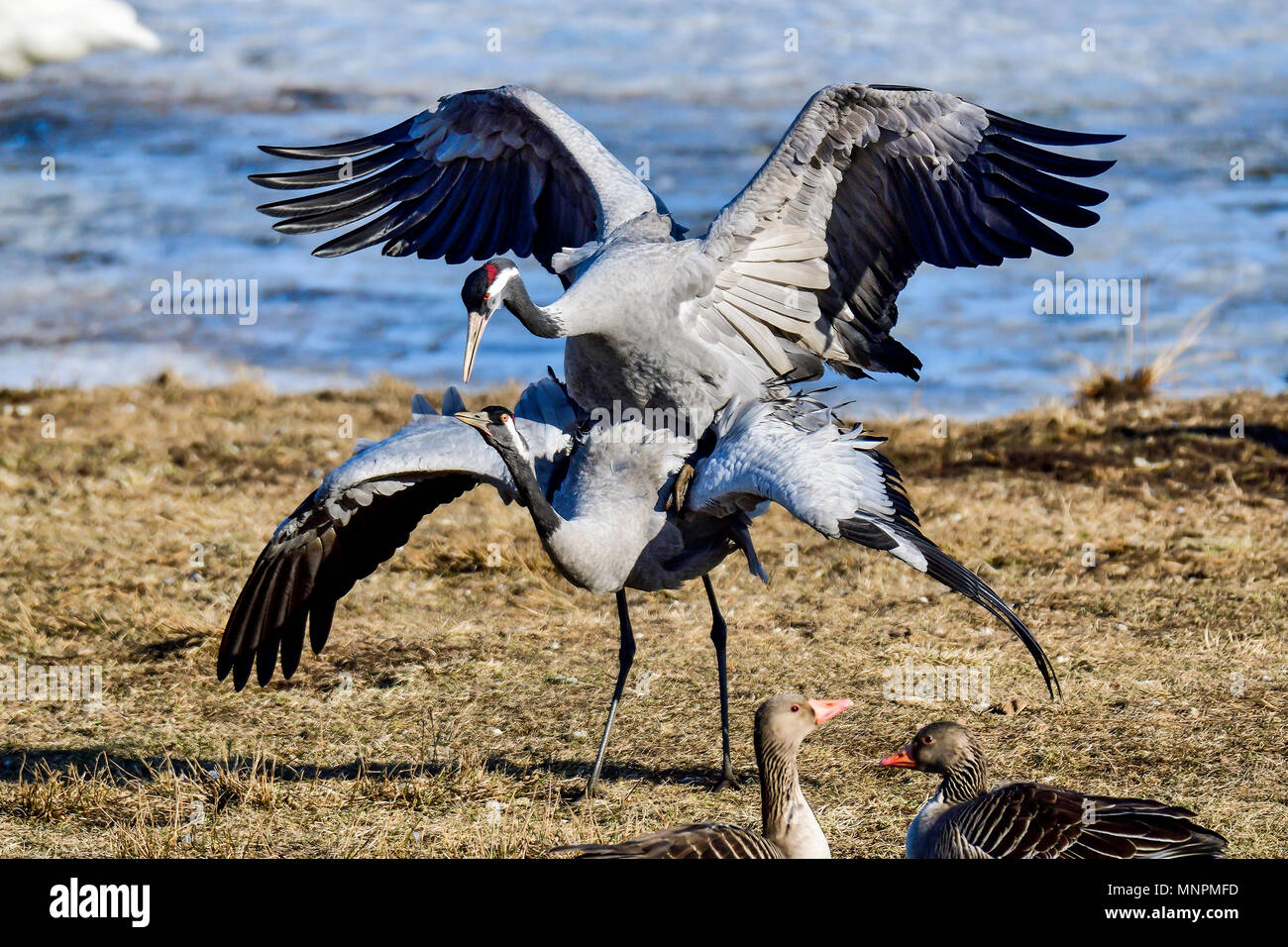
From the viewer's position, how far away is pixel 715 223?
18.1 feet

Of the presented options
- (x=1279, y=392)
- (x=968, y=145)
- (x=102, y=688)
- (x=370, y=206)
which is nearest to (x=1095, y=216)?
(x=968, y=145)

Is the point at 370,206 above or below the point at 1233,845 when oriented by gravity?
above

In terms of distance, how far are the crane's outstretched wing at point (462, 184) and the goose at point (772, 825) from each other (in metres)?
2.56

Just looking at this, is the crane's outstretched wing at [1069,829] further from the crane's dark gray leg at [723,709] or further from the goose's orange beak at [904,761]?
the crane's dark gray leg at [723,709]

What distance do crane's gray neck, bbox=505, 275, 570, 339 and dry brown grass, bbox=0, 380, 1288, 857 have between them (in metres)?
1.59

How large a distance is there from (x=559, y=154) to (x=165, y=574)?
10.0 ft

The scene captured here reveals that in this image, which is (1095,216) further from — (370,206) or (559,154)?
(370,206)

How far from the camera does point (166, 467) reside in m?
9.28

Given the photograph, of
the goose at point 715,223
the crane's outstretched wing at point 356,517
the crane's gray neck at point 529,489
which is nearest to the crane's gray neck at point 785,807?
the crane's gray neck at point 529,489

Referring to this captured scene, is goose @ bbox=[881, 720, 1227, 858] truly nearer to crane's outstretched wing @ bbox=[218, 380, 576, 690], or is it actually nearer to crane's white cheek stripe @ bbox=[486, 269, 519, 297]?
crane's outstretched wing @ bbox=[218, 380, 576, 690]

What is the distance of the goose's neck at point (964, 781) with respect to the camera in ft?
14.6

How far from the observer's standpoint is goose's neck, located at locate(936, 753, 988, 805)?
14.6 ft

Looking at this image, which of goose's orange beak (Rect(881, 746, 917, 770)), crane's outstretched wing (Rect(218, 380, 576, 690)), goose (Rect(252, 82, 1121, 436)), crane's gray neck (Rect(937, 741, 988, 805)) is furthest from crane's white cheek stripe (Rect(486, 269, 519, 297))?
crane's gray neck (Rect(937, 741, 988, 805))
